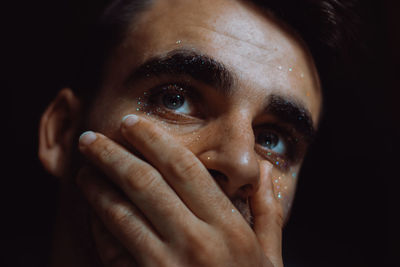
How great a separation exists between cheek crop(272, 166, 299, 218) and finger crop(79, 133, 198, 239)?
0.38 meters

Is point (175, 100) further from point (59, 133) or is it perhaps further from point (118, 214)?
point (59, 133)

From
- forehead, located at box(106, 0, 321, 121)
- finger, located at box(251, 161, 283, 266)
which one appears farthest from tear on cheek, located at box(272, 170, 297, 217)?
forehead, located at box(106, 0, 321, 121)

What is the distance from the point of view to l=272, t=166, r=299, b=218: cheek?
94 centimetres

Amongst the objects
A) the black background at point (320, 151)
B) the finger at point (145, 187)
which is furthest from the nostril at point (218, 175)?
the black background at point (320, 151)

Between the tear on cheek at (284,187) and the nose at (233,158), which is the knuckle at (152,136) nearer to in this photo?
the nose at (233,158)

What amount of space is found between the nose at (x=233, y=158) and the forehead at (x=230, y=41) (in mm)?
119

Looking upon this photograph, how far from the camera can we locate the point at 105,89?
0.92 m

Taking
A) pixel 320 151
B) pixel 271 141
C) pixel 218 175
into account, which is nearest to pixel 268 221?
pixel 218 175

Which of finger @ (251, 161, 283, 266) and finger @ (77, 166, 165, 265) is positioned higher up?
finger @ (77, 166, 165, 265)

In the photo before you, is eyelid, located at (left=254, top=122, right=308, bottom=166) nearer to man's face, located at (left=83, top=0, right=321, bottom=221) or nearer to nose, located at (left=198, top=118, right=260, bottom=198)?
man's face, located at (left=83, top=0, right=321, bottom=221)

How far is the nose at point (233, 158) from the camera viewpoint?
71 centimetres

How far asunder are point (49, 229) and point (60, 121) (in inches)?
30.9

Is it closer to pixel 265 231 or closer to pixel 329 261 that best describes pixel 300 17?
pixel 265 231

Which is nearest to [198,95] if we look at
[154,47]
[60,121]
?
[154,47]
